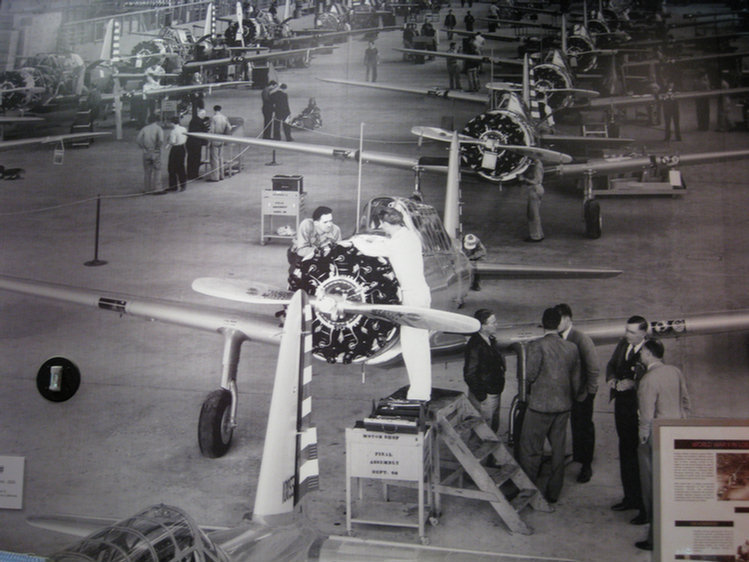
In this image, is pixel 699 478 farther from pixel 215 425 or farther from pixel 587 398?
pixel 215 425

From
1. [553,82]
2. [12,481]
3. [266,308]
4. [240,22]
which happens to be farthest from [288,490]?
[553,82]

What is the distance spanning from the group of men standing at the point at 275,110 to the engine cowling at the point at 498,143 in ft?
3.68

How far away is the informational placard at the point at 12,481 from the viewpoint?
4.82 m

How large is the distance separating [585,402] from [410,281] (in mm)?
1150

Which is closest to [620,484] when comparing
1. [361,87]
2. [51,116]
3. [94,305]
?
[361,87]

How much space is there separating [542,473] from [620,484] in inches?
16.2

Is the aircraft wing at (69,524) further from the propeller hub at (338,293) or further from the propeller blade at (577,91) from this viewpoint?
the propeller blade at (577,91)

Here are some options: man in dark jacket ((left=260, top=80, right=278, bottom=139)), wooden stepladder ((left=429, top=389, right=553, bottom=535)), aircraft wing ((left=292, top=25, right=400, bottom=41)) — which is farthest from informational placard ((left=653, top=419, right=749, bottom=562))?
man in dark jacket ((left=260, top=80, right=278, bottom=139))

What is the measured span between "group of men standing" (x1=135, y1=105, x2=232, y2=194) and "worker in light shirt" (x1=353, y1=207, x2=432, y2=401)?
4.30 feet

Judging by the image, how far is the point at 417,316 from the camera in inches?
148

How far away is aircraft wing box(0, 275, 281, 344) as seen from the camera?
464 centimetres

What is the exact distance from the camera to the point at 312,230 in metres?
4.61

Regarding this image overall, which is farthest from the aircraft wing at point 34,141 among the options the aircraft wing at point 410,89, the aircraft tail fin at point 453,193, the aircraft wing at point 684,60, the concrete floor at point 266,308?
the aircraft wing at point 684,60

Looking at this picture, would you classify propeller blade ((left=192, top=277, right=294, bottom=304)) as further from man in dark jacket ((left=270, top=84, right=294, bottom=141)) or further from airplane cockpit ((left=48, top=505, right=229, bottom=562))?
man in dark jacket ((left=270, top=84, right=294, bottom=141))
